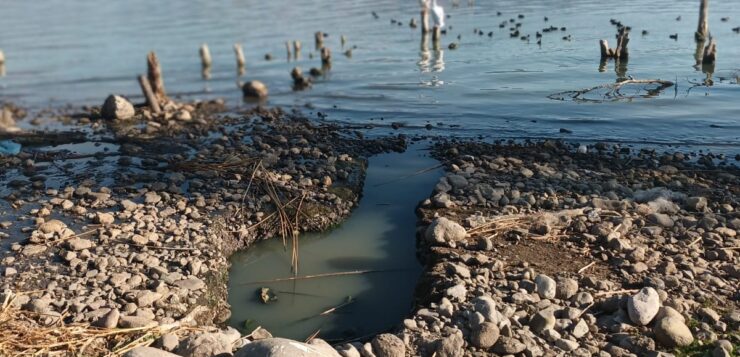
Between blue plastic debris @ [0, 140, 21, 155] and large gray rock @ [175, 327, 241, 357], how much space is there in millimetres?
8313

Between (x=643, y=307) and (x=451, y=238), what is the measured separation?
2.35 m

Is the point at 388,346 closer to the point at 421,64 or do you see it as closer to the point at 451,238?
the point at 451,238

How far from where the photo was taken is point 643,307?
5699mm

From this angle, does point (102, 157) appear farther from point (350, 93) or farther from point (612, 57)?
point (612, 57)

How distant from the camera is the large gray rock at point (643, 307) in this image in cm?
568

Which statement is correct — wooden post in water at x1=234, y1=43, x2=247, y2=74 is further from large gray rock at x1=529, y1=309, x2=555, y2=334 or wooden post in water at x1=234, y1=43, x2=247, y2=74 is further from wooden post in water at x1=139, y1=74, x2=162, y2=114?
large gray rock at x1=529, y1=309, x2=555, y2=334

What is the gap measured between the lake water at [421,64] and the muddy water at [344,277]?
14.8ft

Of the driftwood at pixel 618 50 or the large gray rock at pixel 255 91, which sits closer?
the large gray rock at pixel 255 91

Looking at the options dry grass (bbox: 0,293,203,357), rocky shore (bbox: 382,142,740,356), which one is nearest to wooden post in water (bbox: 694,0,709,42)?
rocky shore (bbox: 382,142,740,356)

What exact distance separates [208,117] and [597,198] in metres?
9.57

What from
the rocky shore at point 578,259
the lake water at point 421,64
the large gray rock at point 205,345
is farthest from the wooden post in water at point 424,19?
the large gray rock at point 205,345

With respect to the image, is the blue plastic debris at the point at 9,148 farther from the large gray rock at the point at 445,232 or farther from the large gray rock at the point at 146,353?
the large gray rock at the point at 445,232

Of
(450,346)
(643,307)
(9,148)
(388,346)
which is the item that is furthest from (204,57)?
(643,307)

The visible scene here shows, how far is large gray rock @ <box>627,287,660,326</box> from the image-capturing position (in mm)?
5677
